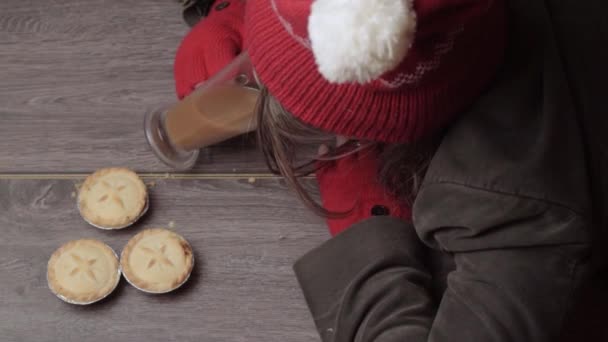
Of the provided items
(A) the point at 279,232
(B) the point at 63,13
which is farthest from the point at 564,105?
(B) the point at 63,13

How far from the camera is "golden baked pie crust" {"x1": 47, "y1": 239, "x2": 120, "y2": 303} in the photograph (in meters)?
0.78

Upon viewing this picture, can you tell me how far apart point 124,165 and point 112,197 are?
0.08 metres

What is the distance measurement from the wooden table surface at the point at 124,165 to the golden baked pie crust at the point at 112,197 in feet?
0.08

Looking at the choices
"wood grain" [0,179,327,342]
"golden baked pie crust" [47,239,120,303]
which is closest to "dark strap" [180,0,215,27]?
"wood grain" [0,179,327,342]

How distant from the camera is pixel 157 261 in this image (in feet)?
2.59

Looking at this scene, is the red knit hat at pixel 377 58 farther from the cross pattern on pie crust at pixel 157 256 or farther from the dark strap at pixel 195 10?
the dark strap at pixel 195 10

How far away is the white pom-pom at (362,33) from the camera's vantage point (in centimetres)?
45

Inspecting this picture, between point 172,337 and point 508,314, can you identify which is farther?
point 172,337

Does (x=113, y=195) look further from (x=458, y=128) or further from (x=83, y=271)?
(x=458, y=128)

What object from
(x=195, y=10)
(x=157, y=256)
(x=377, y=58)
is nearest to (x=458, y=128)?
(x=377, y=58)

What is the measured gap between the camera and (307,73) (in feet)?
1.77

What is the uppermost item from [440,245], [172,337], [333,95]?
[333,95]

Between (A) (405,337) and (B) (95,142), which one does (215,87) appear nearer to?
(B) (95,142)

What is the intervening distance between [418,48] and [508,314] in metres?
0.26
